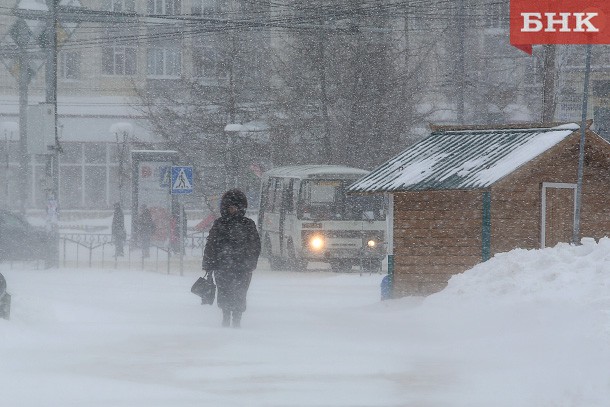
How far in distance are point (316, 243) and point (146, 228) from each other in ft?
21.5

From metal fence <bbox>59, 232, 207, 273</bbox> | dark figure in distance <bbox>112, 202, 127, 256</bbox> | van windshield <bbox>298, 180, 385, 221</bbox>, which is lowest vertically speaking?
metal fence <bbox>59, 232, 207, 273</bbox>

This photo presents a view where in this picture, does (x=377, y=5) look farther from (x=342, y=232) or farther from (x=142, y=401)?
(x=142, y=401)

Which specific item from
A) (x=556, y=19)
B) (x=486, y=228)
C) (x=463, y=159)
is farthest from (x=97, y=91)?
(x=486, y=228)

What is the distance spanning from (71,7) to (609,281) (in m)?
27.0

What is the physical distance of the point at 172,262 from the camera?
133ft

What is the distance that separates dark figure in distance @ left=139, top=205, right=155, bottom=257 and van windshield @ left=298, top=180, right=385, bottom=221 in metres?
5.24

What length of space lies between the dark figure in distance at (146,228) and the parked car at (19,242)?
8.82ft

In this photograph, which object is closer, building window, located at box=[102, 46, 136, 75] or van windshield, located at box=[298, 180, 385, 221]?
van windshield, located at box=[298, 180, 385, 221]

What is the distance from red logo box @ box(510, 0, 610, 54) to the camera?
89.9 ft

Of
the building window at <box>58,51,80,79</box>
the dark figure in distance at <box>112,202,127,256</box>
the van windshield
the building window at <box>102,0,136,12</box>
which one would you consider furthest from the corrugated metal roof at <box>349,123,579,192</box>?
the building window at <box>58,51,80,79</box>

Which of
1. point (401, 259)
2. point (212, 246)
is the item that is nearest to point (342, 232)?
point (401, 259)

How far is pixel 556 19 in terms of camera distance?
28.9 meters

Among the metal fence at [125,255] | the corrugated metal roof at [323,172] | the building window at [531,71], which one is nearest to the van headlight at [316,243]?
the corrugated metal roof at [323,172]

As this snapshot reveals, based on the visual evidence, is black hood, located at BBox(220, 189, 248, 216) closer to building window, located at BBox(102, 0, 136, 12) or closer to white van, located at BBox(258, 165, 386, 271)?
white van, located at BBox(258, 165, 386, 271)
